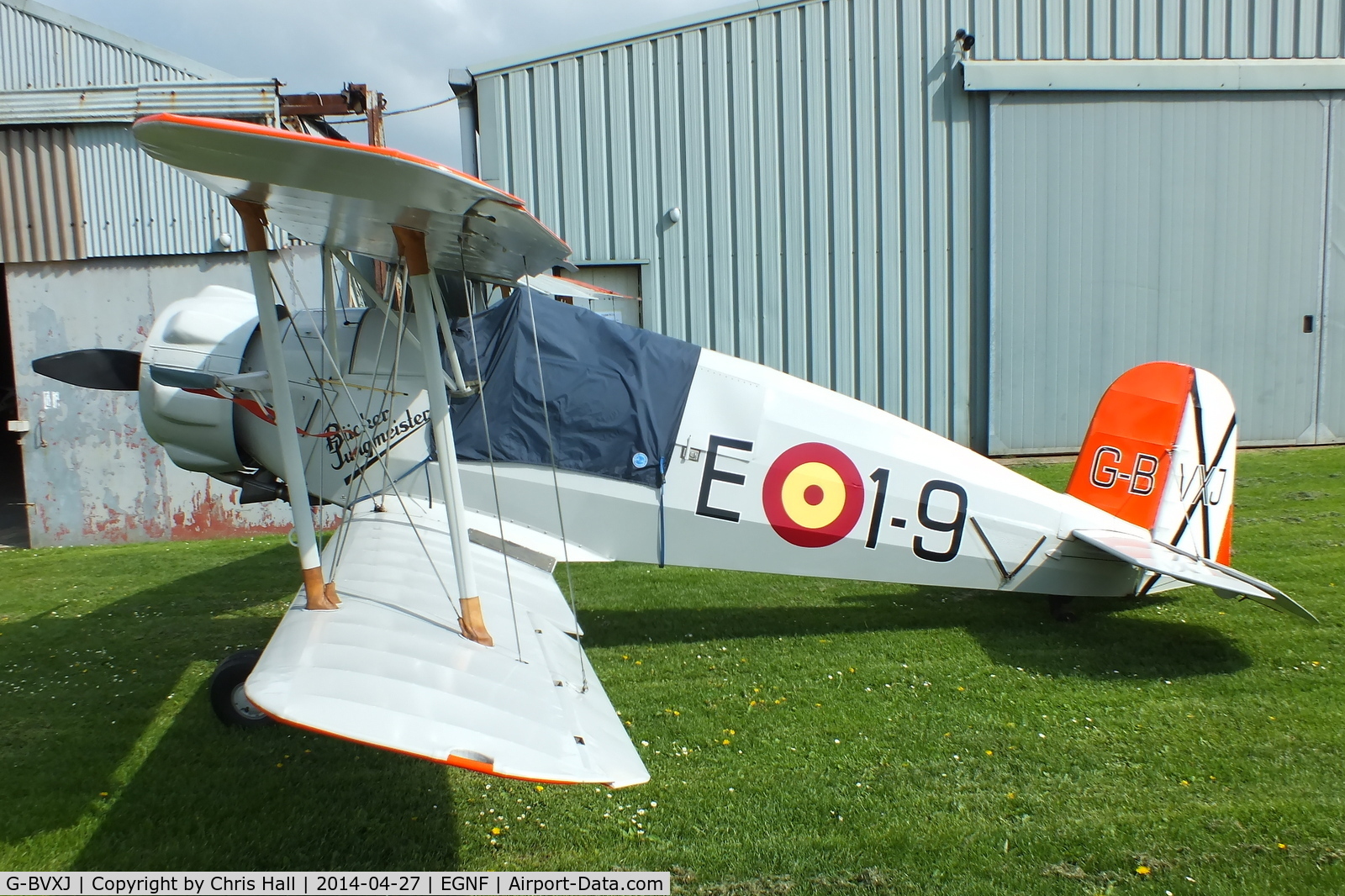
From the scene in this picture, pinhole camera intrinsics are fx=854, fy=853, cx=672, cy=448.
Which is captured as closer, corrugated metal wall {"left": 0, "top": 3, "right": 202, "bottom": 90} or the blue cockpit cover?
the blue cockpit cover

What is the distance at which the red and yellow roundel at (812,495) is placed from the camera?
15.1 feet

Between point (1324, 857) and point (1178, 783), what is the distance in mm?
534

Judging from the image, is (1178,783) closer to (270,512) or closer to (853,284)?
(853,284)

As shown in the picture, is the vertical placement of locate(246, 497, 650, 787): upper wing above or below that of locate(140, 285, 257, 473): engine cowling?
below

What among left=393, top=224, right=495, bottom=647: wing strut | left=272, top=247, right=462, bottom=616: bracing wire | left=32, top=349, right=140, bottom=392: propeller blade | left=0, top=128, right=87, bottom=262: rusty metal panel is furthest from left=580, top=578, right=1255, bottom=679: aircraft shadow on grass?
left=0, top=128, right=87, bottom=262: rusty metal panel

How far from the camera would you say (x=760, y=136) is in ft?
32.0

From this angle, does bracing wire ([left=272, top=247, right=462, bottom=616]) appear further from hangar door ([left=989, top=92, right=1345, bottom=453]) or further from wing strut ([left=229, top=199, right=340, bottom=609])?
hangar door ([left=989, top=92, right=1345, bottom=453])

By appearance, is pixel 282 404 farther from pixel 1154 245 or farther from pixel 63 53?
pixel 1154 245

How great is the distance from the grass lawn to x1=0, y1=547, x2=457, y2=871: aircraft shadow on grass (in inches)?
0.5

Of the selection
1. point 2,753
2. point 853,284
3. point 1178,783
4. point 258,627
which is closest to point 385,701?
point 2,753

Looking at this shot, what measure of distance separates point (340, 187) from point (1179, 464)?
15.2ft

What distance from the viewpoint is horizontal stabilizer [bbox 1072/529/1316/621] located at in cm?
396

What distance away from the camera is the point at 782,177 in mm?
9805

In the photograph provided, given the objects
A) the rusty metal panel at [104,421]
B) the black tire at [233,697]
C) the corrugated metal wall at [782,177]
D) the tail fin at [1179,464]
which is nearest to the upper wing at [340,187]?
the black tire at [233,697]
